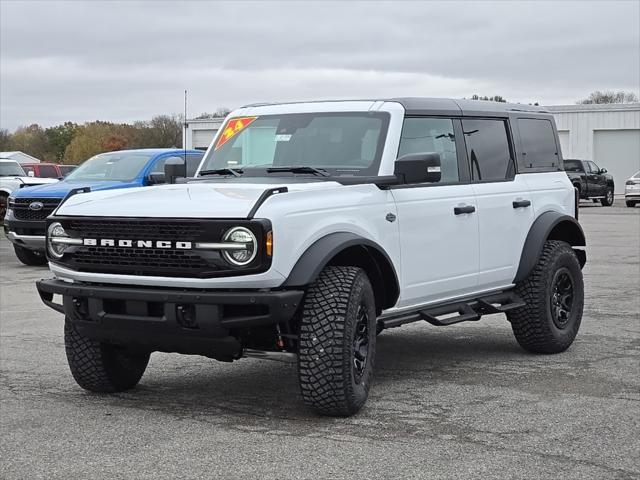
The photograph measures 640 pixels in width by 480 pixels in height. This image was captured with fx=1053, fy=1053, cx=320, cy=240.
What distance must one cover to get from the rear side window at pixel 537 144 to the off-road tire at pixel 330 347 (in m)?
3.01

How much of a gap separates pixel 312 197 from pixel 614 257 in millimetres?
12258

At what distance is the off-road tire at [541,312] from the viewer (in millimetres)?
8188

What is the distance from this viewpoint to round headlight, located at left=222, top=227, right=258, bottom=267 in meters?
5.73

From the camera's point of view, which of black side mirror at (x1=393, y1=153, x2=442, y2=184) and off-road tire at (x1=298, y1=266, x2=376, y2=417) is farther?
black side mirror at (x1=393, y1=153, x2=442, y2=184)

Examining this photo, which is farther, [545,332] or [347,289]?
[545,332]

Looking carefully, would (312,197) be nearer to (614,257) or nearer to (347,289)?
(347,289)

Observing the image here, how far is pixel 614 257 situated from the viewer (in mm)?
17406

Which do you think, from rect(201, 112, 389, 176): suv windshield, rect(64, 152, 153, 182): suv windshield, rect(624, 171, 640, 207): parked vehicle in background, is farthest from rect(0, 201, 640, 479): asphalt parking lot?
rect(624, 171, 640, 207): parked vehicle in background

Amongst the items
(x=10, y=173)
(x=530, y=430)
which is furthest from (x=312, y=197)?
(x=10, y=173)

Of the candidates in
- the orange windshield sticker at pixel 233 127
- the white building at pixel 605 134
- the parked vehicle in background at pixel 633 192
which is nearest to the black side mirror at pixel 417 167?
the orange windshield sticker at pixel 233 127

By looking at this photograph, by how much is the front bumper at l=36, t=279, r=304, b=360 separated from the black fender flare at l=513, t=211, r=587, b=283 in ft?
9.51

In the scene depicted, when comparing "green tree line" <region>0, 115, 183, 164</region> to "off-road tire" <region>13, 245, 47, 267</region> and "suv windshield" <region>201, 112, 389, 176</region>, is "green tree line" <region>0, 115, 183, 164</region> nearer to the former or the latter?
"off-road tire" <region>13, 245, 47, 267</region>

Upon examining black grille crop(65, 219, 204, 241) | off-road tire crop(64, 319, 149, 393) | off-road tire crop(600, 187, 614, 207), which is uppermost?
black grille crop(65, 219, 204, 241)

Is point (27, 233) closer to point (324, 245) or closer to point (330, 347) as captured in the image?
point (324, 245)
